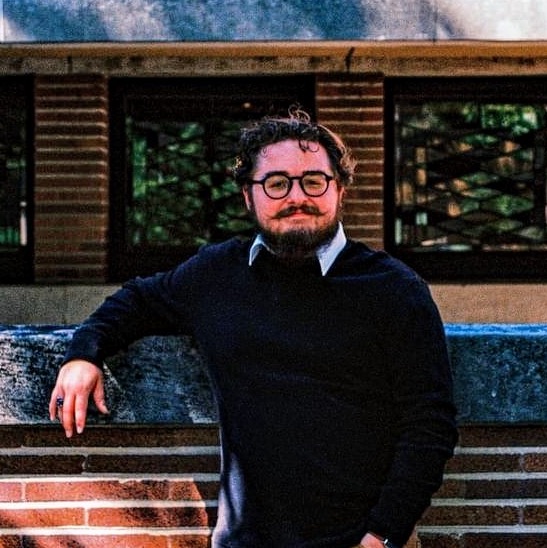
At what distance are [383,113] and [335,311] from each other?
550 centimetres

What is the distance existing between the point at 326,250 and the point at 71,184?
5.44 m

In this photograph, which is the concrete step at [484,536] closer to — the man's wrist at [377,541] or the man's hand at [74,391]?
the man's wrist at [377,541]

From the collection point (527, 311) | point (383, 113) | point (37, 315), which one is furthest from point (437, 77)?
point (37, 315)

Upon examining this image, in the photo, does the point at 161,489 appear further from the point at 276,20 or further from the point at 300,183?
the point at 276,20

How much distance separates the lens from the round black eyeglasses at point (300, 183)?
200cm

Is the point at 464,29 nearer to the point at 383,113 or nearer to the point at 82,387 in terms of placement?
the point at 383,113

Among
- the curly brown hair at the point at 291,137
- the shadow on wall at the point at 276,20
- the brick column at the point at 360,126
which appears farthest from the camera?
the brick column at the point at 360,126

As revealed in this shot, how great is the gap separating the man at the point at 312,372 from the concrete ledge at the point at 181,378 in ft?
0.49

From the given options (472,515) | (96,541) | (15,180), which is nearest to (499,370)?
(472,515)

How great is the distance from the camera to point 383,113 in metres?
7.19

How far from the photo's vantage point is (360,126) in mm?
7086

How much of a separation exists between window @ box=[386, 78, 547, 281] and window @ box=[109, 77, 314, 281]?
1.13m

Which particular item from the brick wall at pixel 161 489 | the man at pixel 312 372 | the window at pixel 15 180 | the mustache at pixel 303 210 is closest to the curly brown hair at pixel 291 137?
the man at pixel 312 372

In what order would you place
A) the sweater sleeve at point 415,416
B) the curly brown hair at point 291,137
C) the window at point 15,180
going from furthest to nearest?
the window at point 15,180 < the curly brown hair at point 291,137 < the sweater sleeve at point 415,416
